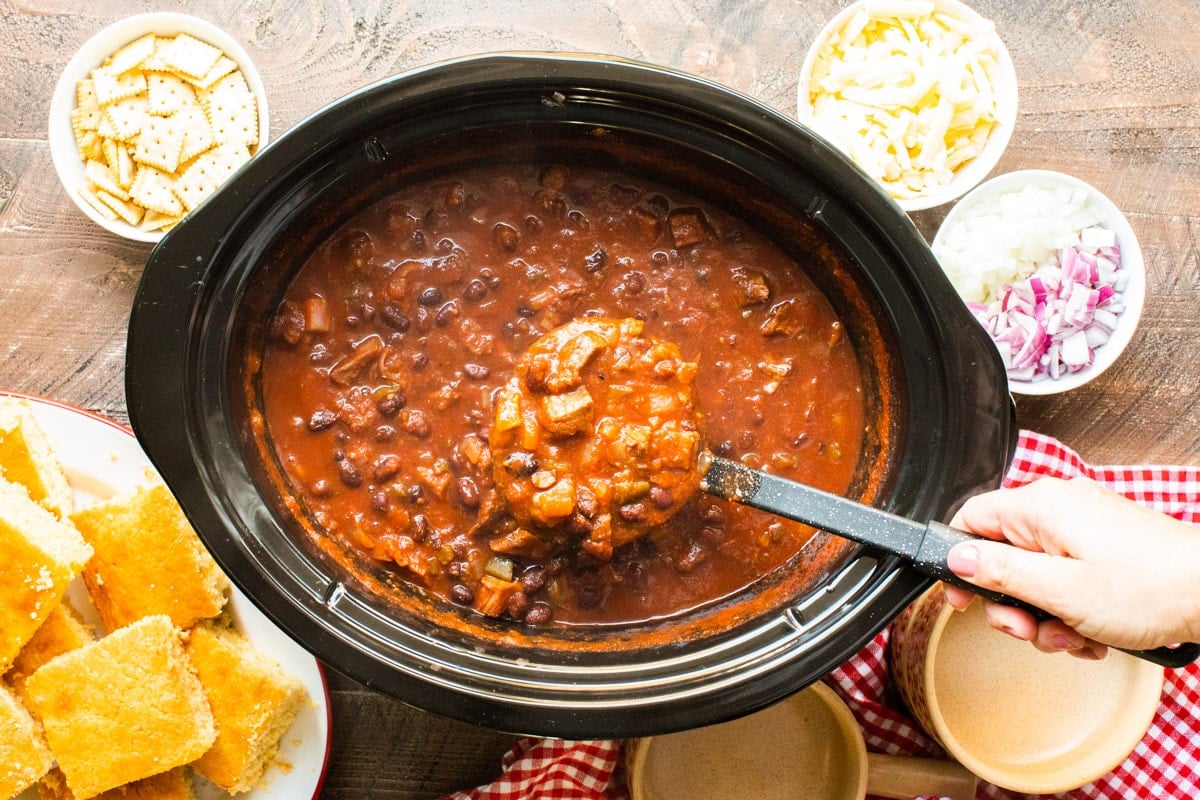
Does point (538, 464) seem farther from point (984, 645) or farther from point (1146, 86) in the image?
point (1146, 86)

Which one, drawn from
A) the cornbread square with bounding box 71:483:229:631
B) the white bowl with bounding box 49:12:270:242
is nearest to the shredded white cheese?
the white bowl with bounding box 49:12:270:242

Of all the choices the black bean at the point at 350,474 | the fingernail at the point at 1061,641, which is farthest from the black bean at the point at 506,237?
the fingernail at the point at 1061,641

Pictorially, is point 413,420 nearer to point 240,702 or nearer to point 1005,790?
point 240,702

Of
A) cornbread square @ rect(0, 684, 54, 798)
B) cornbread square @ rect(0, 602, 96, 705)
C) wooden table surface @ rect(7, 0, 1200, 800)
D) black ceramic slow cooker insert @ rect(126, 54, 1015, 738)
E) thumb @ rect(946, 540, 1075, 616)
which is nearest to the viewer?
thumb @ rect(946, 540, 1075, 616)

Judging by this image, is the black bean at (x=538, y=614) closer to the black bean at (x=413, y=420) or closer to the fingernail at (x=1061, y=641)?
the black bean at (x=413, y=420)

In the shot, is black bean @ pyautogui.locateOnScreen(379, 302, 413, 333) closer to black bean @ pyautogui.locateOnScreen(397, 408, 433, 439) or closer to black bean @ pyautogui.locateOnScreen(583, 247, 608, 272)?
black bean @ pyautogui.locateOnScreen(397, 408, 433, 439)

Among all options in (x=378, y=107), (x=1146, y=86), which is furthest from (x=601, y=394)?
(x=1146, y=86)

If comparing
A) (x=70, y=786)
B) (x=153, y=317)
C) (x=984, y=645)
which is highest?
(x=153, y=317)

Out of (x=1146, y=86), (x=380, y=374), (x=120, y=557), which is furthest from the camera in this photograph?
(x=1146, y=86)
